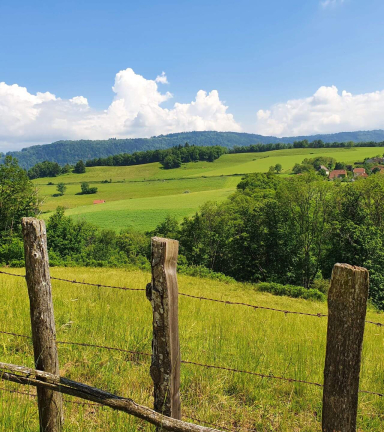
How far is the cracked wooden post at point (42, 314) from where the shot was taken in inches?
117

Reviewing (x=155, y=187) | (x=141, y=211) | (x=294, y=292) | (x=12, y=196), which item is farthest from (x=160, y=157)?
(x=294, y=292)

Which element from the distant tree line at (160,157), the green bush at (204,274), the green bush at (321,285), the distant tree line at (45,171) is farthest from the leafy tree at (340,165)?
the distant tree line at (45,171)

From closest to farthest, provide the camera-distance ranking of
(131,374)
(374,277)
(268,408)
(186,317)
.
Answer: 1. (268,408)
2. (131,374)
3. (186,317)
4. (374,277)

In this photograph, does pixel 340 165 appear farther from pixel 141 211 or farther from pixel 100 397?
pixel 100 397

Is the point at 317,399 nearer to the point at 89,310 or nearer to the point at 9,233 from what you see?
the point at 89,310

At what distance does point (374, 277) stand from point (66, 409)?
1235 inches

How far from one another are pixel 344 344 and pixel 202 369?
2770 millimetres

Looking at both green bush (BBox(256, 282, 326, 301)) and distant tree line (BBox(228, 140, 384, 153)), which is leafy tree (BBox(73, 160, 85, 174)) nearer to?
distant tree line (BBox(228, 140, 384, 153))

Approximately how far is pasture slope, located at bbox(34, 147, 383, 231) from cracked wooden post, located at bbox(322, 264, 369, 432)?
43.6m

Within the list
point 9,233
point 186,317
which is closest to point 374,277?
point 186,317

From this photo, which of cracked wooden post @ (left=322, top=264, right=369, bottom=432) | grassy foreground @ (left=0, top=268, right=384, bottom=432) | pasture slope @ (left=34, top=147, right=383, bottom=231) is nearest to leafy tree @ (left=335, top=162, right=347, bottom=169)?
pasture slope @ (left=34, top=147, right=383, bottom=231)

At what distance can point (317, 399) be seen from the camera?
406 centimetres

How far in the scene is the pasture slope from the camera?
73188 mm

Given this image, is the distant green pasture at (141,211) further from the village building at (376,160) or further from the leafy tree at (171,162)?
the village building at (376,160)
